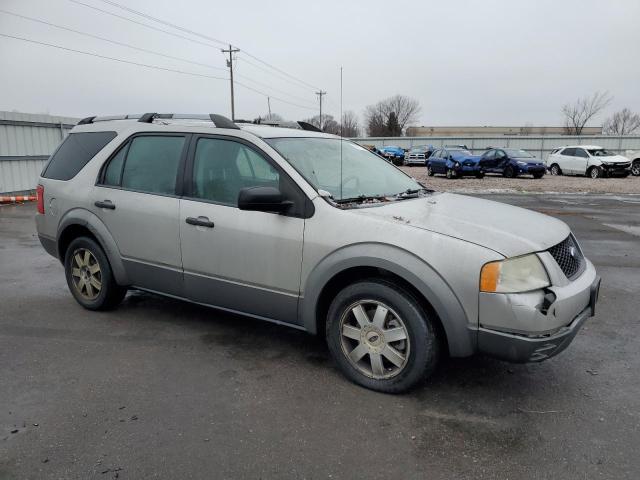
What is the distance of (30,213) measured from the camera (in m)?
12.2

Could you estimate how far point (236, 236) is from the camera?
12.3 ft

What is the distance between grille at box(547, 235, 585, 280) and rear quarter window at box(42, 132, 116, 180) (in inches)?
153

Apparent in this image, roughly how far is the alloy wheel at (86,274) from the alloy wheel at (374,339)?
2619mm

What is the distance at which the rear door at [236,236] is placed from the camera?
11.7 ft

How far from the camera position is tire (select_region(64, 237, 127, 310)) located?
470 centimetres

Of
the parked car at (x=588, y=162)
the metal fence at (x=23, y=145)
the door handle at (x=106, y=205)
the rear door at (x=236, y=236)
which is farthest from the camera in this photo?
the parked car at (x=588, y=162)

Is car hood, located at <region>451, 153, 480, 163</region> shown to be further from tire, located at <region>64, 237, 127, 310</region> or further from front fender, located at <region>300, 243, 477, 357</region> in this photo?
front fender, located at <region>300, 243, 477, 357</region>

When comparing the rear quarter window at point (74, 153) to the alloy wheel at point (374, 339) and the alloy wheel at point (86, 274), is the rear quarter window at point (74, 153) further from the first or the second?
the alloy wheel at point (374, 339)

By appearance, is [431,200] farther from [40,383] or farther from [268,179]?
[40,383]

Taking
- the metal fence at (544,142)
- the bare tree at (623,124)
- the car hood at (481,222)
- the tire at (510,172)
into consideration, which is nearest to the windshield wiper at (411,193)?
the car hood at (481,222)

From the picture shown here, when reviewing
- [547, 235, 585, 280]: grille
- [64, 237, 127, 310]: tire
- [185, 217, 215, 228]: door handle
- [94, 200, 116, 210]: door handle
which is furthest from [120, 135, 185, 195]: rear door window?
[547, 235, 585, 280]: grille

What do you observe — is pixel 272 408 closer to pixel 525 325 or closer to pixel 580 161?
pixel 525 325

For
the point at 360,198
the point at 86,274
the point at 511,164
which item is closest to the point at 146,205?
the point at 86,274

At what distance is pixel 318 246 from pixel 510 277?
4.01ft
